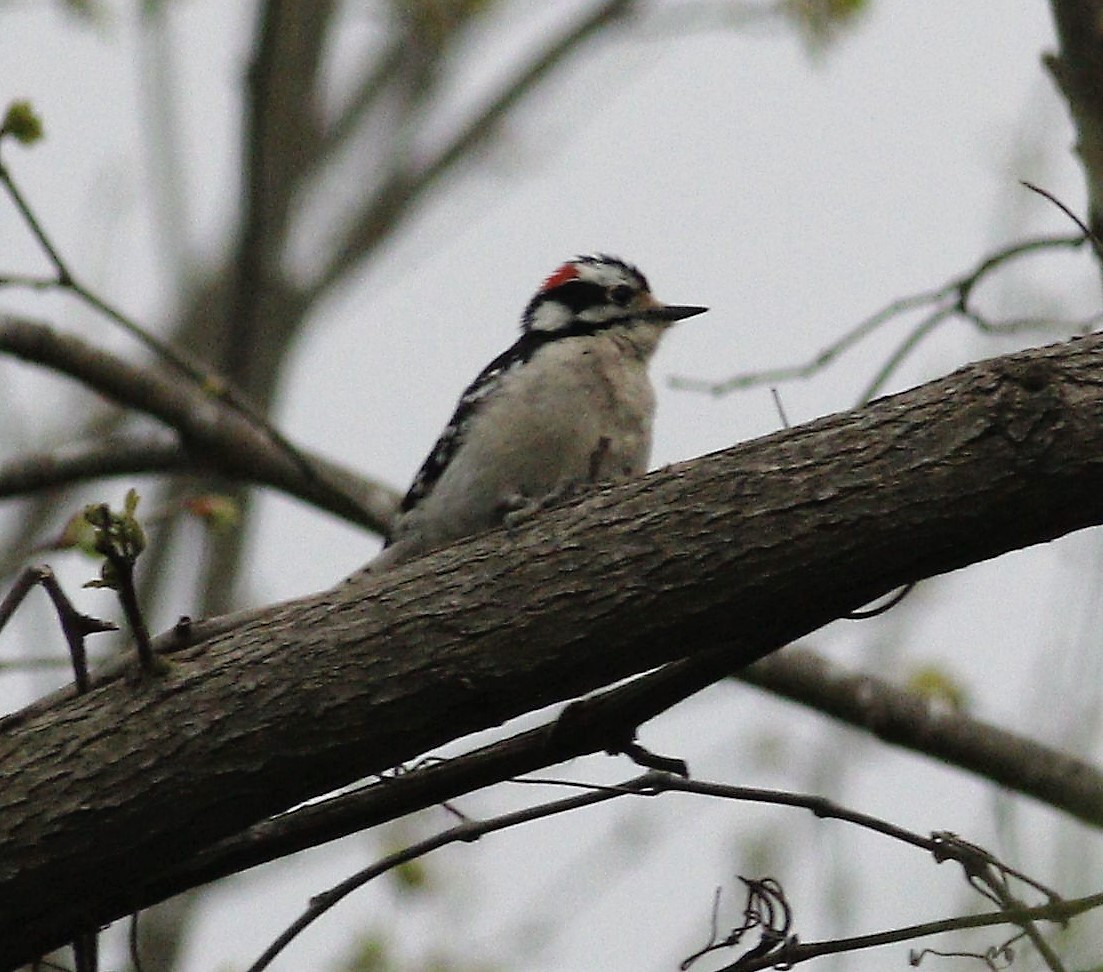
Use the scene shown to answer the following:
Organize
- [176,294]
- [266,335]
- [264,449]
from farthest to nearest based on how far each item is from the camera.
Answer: [176,294]
[266,335]
[264,449]

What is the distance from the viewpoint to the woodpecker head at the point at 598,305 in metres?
5.86

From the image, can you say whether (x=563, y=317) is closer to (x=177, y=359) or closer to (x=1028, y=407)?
(x=177, y=359)

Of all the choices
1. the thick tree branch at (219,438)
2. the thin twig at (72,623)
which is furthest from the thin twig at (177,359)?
the thin twig at (72,623)

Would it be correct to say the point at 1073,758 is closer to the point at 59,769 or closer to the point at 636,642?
the point at 636,642

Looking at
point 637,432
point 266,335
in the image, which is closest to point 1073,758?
point 637,432

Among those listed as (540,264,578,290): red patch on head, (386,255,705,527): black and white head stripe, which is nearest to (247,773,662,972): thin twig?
(386,255,705,527): black and white head stripe

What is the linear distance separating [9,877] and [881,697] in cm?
326

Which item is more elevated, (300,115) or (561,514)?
(300,115)

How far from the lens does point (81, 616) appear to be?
327 centimetres

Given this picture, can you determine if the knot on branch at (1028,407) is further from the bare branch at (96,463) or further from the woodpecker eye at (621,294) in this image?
the bare branch at (96,463)

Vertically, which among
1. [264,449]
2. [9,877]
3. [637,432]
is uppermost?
[264,449]

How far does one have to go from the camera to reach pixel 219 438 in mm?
6387

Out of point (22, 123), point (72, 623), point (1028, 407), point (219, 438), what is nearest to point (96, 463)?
point (219, 438)

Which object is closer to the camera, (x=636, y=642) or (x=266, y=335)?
(x=636, y=642)
